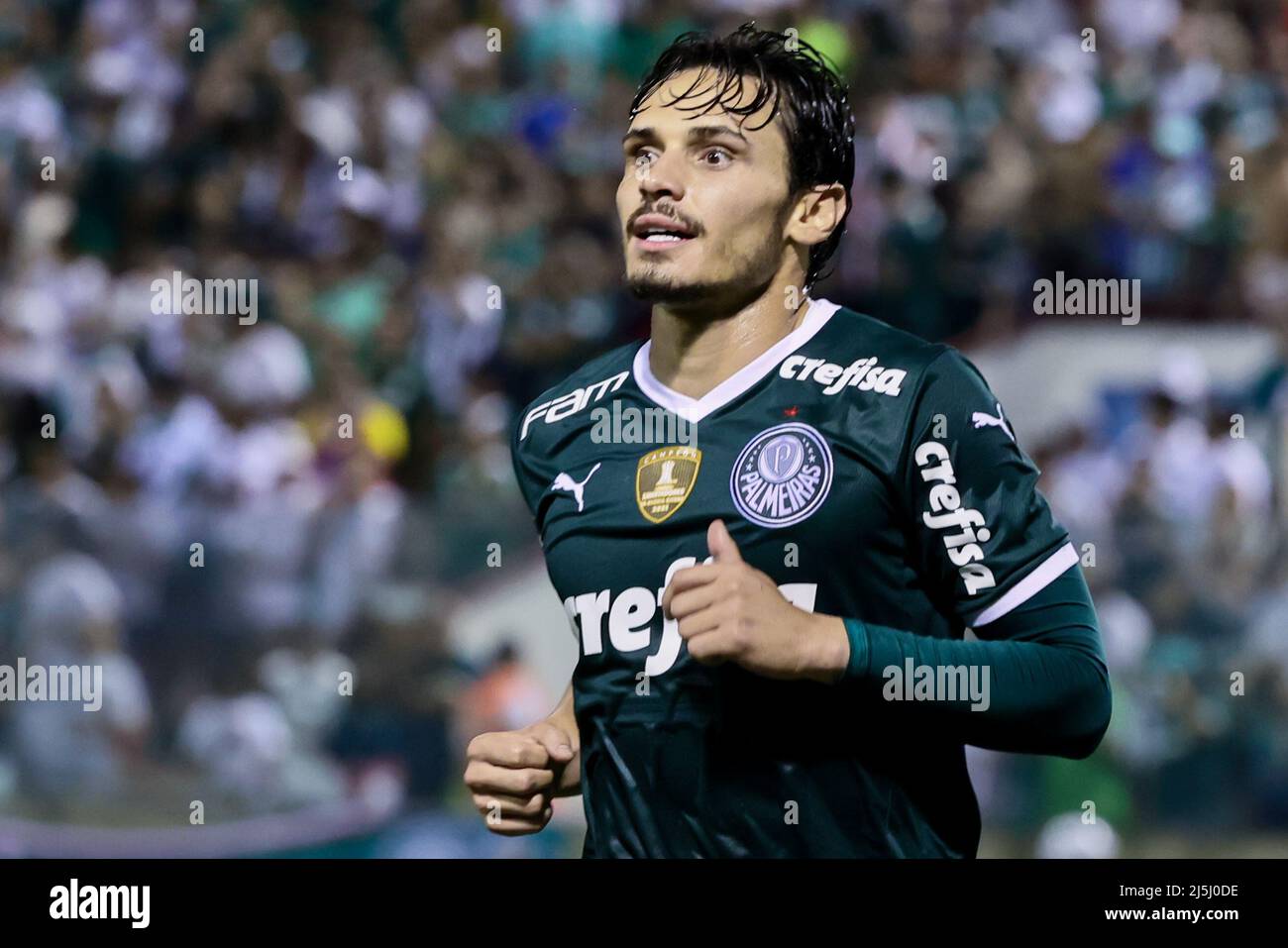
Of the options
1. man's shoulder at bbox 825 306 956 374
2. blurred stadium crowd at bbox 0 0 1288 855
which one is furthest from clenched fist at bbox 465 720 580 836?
blurred stadium crowd at bbox 0 0 1288 855

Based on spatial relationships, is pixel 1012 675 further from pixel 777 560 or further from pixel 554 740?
pixel 554 740

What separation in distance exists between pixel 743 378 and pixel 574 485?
1.22ft

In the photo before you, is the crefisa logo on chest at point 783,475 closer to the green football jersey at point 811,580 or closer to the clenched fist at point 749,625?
the green football jersey at point 811,580

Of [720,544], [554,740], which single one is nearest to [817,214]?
[720,544]

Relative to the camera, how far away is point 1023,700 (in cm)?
269

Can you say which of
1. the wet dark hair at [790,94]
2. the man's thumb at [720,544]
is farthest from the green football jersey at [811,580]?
the wet dark hair at [790,94]

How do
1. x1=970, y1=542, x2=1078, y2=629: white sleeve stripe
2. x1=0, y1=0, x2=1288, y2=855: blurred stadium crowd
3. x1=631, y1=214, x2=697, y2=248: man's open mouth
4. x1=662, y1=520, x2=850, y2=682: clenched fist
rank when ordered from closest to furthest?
x1=662, y1=520, x2=850, y2=682: clenched fist < x1=970, y1=542, x2=1078, y2=629: white sleeve stripe < x1=631, y1=214, x2=697, y2=248: man's open mouth < x1=0, y1=0, x2=1288, y2=855: blurred stadium crowd

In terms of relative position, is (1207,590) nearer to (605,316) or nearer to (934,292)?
(934,292)

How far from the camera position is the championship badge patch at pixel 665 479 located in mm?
2977

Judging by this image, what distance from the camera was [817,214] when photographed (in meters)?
3.17

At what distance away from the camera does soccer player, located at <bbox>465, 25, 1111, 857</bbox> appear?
2.70m

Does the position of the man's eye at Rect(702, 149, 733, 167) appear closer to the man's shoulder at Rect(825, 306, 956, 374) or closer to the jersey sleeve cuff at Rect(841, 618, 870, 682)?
the man's shoulder at Rect(825, 306, 956, 374)

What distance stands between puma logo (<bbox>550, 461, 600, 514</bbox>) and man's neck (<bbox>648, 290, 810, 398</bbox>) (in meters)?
0.23
